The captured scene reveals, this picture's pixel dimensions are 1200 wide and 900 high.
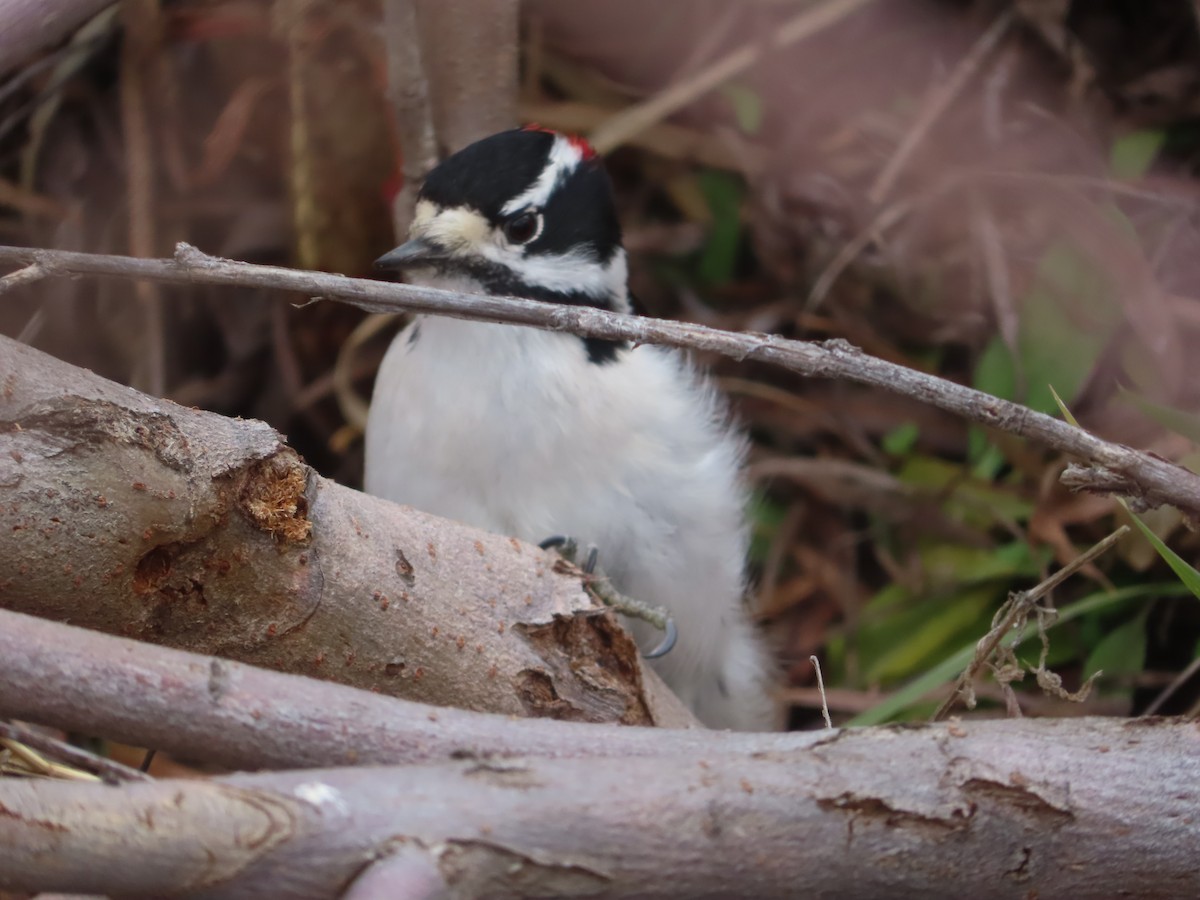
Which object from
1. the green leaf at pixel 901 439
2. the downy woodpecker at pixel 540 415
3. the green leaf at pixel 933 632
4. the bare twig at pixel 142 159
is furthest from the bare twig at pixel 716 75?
the green leaf at pixel 933 632

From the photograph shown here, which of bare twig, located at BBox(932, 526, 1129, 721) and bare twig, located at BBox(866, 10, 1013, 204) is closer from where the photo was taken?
bare twig, located at BBox(932, 526, 1129, 721)

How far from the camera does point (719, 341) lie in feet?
5.12

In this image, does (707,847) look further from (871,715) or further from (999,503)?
(999,503)

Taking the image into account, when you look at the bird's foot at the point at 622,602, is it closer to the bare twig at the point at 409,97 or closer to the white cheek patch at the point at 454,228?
the white cheek patch at the point at 454,228

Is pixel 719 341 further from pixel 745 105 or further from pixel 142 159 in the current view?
pixel 142 159

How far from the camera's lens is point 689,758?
145 cm

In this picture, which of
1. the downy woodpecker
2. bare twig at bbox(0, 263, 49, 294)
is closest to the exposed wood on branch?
bare twig at bbox(0, 263, 49, 294)

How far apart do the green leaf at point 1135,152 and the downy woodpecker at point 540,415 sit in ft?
4.85

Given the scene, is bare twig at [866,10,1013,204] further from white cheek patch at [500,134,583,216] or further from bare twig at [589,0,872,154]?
white cheek patch at [500,134,583,216]

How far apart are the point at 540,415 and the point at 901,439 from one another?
53.6 inches

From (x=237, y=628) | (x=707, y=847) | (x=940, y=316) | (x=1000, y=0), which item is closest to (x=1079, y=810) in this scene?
(x=707, y=847)

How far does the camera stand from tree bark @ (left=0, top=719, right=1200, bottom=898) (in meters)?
1.18

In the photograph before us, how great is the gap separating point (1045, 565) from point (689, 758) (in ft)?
6.21

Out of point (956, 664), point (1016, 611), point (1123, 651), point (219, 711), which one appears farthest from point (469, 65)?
point (219, 711)
